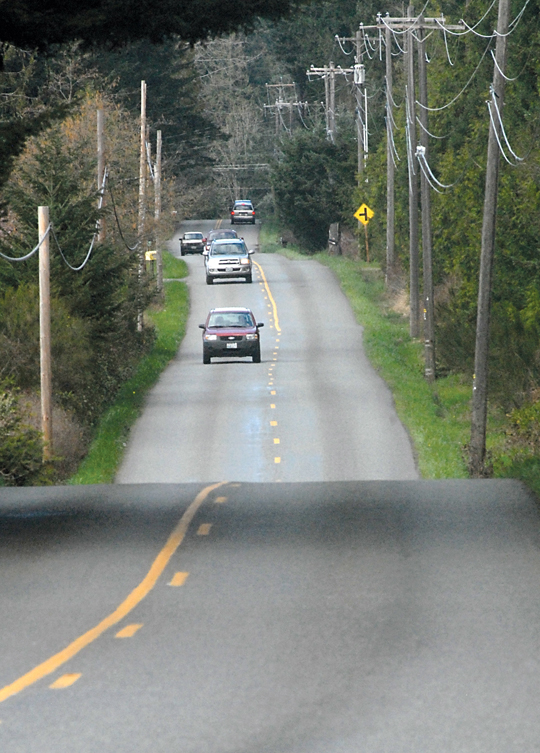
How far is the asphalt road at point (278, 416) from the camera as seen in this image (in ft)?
101

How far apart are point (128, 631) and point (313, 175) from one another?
8376 cm

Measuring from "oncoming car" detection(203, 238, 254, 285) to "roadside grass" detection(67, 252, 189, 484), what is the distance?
1919mm

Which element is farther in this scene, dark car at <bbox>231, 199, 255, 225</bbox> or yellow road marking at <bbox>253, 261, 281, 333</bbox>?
dark car at <bbox>231, 199, 255, 225</bbox>

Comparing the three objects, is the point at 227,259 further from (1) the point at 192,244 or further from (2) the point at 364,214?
(1) the point at 192,244

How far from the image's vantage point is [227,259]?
7144 cm

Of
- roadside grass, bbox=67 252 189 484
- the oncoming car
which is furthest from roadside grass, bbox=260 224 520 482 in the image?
roadside grass, bbox=67 252 189 484

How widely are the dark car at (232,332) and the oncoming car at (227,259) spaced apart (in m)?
23.7

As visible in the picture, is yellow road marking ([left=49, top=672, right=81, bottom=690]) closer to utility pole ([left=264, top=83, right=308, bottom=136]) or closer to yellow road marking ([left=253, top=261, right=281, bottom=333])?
yellow road marking ([left=253, top=261, right=281, bottom=333])

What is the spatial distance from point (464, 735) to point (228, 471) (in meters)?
23.8

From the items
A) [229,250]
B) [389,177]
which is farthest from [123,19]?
[229,250]

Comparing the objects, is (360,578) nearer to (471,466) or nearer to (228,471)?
(471,466)

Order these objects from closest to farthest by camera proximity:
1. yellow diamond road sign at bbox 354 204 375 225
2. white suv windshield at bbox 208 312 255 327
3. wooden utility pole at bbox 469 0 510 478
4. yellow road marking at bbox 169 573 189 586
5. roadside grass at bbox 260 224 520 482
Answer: yellow road marking at bbox 169 573 189 586 < wooden utility pole at bbox 469 0 510 478 < roadside grass at bbox 260 224 520 482 < white suv windshield at bbox 208 312 255 327 < yellow diamond road sign at bbox 354 204 375 225

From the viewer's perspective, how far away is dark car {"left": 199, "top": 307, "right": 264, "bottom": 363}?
155 feet

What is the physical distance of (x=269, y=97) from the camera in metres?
141
